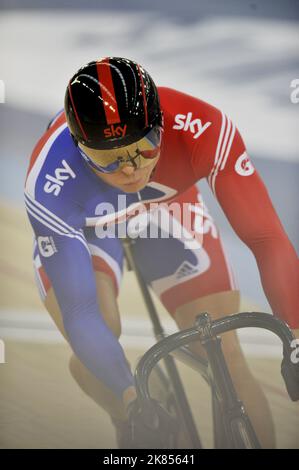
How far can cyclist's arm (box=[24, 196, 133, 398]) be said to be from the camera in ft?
8.07

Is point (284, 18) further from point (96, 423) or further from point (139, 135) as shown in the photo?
point (96, 423)

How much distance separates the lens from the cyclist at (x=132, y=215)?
7.66 ft

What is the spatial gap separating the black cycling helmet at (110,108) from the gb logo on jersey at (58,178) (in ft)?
0.66

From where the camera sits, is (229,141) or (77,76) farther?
(229,141)

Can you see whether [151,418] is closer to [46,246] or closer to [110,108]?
[46,246]

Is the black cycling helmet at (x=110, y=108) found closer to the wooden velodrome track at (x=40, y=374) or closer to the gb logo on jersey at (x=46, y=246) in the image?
the gb logo on jersey at (x=46, y=246)

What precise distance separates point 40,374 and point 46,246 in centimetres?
70

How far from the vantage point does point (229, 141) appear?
8.36 ft

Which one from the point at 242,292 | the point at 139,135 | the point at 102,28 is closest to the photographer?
the point at 139,135

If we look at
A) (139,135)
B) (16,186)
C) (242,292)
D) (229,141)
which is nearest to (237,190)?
(229,141)

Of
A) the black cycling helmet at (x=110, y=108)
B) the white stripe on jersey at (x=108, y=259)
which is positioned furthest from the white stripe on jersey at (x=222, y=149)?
the white stripe on jersey at (x=108, y=259)

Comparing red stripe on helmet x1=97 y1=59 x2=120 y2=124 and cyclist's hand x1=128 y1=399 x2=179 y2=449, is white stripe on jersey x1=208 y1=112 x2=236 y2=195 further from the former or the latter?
cyclist's hand x1=128 y1=399 x2=179 y2=449

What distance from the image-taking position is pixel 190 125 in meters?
2.53
